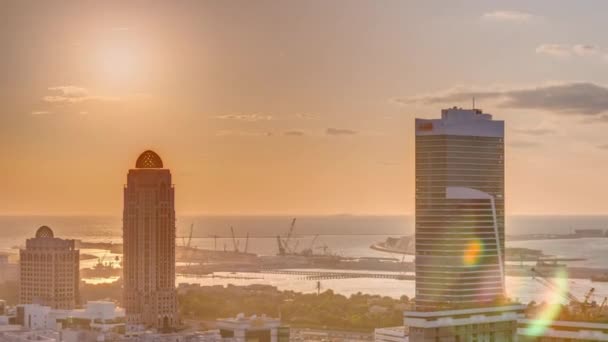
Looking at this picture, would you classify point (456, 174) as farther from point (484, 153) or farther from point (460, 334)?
point (460, 334)

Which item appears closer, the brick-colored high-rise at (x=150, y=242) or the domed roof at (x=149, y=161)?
the brick-colored high-rise at (x=150, y=242)

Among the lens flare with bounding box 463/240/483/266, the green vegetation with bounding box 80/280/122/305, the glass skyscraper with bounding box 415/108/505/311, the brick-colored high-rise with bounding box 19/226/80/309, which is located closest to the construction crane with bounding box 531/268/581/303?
the green vegetation with bounding box 80/280/122/305

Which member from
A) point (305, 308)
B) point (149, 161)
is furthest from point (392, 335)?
point (305, 308)

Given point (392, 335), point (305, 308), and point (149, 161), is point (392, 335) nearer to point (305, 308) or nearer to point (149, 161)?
point (149, 161)

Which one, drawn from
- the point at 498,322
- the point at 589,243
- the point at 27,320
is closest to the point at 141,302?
the point at 27,320

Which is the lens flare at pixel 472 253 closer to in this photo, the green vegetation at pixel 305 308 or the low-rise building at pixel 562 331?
the green vegetation at pixel 305 308

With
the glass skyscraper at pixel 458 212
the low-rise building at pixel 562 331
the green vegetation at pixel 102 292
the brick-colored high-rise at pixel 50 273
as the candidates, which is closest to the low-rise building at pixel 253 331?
the glass skyscraper at pixel 458 212

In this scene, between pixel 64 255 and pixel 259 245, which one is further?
pixel 259 245
